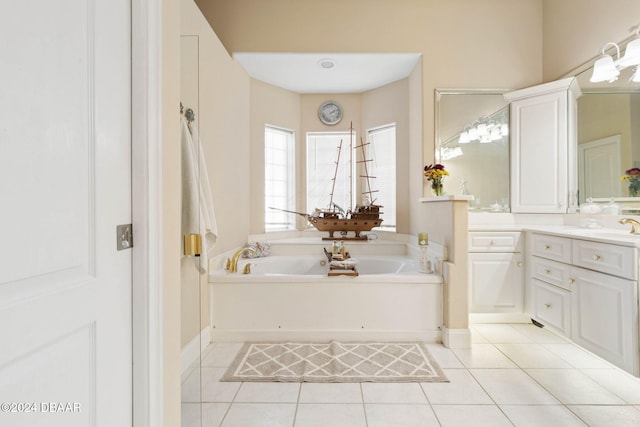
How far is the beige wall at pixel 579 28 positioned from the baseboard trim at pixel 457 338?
2.62 metres

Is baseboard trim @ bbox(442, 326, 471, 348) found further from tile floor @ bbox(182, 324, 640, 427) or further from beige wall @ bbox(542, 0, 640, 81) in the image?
beige wall @ bbox(542, 0, 640, 81)

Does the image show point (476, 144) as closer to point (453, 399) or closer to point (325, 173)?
point (325, 173)

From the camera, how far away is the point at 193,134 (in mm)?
1451

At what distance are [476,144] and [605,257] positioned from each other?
5.40ft

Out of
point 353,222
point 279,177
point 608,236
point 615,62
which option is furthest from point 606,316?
point 279,177

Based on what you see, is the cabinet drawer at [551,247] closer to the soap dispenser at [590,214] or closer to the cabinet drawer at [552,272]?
the cabinet drawer at [552,272]

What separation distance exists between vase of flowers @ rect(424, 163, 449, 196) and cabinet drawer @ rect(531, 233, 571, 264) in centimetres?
89

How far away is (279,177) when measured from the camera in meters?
4.00

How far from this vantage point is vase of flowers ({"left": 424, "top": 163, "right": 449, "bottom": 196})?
2.94 metres

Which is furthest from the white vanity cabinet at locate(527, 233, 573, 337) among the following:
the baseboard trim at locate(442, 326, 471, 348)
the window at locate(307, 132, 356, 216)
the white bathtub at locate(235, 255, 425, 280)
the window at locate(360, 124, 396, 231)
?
the window at locate(307, 132, 356, 216)

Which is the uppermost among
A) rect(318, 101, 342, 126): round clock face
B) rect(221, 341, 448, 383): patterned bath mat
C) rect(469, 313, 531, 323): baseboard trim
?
rect(318, 101, 342, 126): round clock face

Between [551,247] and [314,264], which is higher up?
[551,247]
